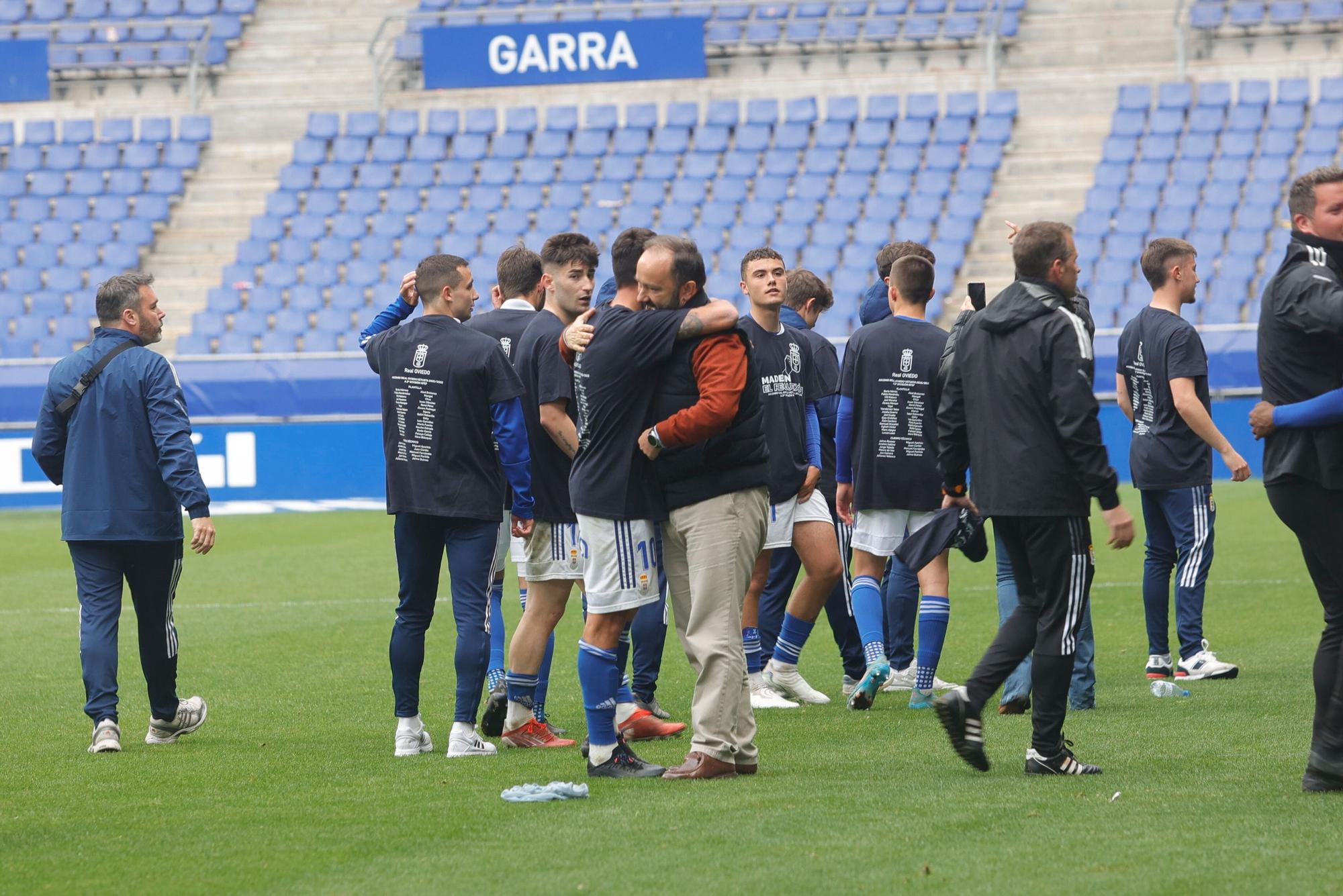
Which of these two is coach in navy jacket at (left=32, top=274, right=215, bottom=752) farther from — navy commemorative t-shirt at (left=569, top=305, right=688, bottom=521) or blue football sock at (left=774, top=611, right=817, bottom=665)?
blue football sock at (left=774, top=611, right=817, bottom=665)

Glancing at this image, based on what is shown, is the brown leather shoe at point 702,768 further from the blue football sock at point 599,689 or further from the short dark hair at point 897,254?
the short dark hair at point 897,254

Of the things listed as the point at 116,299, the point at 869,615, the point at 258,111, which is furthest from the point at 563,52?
the point at 116,299

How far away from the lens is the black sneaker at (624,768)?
552 centimetres

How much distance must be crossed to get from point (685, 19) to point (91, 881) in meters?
24.7

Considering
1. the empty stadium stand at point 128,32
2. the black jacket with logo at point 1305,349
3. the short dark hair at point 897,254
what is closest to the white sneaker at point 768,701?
the short dark hair at point 897,254

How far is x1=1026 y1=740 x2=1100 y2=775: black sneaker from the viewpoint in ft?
17.5

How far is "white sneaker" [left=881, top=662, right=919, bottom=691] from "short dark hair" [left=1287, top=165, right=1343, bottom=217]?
3.24 m

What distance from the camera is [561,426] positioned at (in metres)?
6.04

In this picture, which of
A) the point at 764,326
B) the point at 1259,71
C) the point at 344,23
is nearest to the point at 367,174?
the point at 344,23

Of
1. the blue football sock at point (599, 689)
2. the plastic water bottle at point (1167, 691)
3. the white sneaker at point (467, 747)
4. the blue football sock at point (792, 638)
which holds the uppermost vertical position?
the blue football sock at point (599, 689)

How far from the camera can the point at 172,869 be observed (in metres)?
4.41

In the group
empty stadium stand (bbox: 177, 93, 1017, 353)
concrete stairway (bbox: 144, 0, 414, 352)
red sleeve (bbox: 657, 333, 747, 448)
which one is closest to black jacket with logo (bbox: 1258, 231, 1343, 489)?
red sleeve (bbox: 657, 333, 747, 448)

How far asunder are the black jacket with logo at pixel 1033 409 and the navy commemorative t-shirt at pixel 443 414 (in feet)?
5.67

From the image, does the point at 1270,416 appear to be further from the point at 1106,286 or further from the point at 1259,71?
the point at 1259,71
